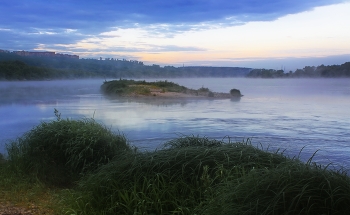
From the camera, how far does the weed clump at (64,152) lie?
659 centimetres

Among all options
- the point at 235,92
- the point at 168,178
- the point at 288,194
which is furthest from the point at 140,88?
the point at 288,194

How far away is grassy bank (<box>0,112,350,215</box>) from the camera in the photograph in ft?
10.5

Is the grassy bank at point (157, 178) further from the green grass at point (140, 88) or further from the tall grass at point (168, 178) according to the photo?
the green grass at point (140, 88)

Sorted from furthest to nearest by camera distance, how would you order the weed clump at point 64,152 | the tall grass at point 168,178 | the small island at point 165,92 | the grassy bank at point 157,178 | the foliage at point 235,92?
the foliage at point 235,92, the small island at point 165,92, the weed clump at point 64,152, the tall grass at point 168,178, the grassy bank at point 157,178

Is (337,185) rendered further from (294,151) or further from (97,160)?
(294,151)

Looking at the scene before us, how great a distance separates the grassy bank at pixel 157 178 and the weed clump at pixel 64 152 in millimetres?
18

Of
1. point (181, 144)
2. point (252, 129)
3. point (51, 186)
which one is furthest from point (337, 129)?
point (51, 186)

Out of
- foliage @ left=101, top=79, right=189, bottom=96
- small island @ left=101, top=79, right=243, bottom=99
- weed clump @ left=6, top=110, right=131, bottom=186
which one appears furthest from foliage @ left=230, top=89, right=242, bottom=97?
weed clump @ left=6, top=110, right=131, bottom=186

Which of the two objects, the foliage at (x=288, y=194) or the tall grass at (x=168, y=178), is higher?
the foliage at (x=288, y=194)

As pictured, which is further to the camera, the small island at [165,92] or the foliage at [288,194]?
the small island at [165,92]

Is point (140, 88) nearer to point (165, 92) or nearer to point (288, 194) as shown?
point (165, 92)

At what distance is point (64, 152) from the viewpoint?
6.95 meters

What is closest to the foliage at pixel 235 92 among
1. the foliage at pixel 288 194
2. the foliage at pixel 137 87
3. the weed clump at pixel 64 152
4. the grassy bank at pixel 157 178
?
the foliage at pixel 137 87

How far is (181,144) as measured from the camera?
6.38 metres
